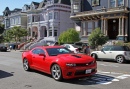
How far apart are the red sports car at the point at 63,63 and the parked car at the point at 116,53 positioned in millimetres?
7574

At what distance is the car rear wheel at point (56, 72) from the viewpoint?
28.3 ft

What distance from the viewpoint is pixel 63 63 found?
841cm

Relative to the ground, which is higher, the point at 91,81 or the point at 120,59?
the point at 120,59

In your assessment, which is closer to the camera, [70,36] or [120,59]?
[120,59]

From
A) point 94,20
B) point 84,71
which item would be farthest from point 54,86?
point 94,20

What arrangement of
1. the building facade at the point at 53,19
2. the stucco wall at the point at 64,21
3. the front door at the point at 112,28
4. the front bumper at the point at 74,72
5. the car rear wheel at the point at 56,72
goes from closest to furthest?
the front bumper at the point at 74,72
the car rear wheel at the point at 56,72
the front door at the point at 112,28
the building facade at the point at 53,19
the stucco wall at the point at 64,21

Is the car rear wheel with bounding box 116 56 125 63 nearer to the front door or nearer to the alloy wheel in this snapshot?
the alloy wheel

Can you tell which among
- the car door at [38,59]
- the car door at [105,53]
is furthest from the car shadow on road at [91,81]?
the car door at [105,53]

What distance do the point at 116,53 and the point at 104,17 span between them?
14.2 m

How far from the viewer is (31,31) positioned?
49.3 metres

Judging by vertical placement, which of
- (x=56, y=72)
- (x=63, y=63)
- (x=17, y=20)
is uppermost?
(x=17, y=20)

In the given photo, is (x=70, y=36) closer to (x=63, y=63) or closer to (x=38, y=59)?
(x=38, y=59)

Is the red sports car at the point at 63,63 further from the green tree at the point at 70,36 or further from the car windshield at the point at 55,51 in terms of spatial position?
the green tree at the point at 70,36

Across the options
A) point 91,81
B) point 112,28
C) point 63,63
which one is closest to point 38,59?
point 63,63
